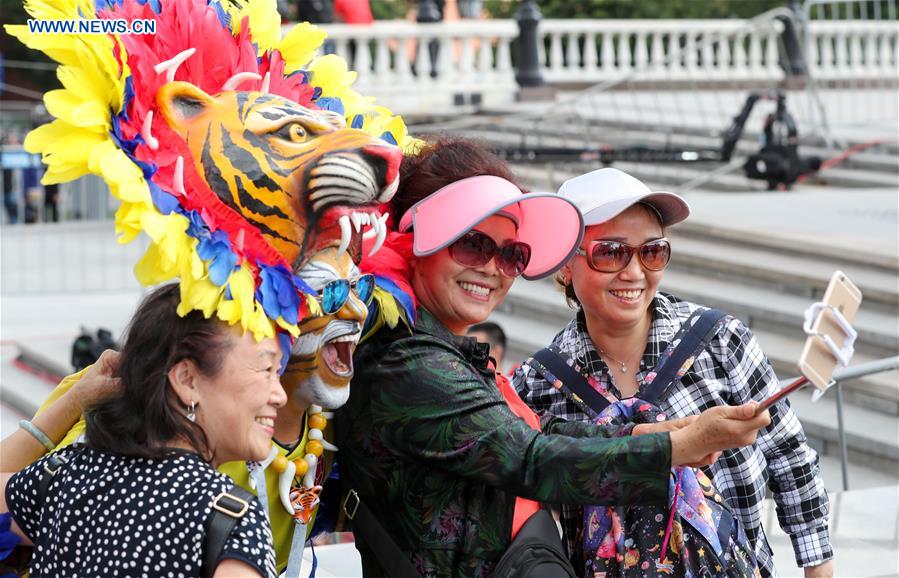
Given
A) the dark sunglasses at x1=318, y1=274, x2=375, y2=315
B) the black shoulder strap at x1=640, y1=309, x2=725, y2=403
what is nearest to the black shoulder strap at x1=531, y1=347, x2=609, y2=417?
the black shoulder strap at x1=640, y1=309, x2=725, y2=403

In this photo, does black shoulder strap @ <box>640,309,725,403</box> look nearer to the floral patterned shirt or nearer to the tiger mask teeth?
the floral patterned shirt

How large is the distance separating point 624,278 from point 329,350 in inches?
37.0

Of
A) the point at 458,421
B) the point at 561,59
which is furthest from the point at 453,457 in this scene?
the point at 561,59

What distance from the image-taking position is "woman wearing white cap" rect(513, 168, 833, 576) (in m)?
3.50

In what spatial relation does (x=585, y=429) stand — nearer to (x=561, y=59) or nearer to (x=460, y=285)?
(x=460, y=285)

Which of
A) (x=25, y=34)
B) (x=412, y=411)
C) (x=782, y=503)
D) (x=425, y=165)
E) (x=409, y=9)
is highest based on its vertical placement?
(x=409, y=9)

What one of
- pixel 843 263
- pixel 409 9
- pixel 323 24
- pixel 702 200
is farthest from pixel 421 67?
pixel 409 9

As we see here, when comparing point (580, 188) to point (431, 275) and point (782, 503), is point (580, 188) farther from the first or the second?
point (782, 503)

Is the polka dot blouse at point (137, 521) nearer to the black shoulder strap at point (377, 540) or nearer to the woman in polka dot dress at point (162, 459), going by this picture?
the woman in polka dot dress at point (162, 459)

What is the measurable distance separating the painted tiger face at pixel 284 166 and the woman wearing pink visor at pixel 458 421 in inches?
10.1

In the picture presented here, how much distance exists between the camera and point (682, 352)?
3.51 m

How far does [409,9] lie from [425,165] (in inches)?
1220

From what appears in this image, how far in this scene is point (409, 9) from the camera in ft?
110

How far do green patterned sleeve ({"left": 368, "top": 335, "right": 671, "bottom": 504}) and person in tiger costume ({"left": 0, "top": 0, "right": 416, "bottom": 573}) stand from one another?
18 cm
